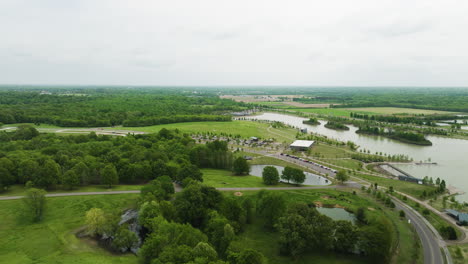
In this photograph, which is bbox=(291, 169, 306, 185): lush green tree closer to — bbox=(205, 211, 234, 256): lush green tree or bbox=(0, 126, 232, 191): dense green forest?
bbox=(0, 126, 232, 191): dense green forest

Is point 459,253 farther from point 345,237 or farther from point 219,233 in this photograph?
point 219,233

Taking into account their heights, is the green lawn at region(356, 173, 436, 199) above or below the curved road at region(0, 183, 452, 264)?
above

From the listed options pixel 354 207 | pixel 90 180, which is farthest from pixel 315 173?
pixel 90 180

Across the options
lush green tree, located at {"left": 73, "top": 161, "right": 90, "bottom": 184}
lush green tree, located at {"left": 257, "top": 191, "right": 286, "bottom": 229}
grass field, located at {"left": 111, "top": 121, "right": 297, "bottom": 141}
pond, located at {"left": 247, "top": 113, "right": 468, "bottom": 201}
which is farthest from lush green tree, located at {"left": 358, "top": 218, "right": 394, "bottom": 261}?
grass field, located at {"left": 111, "top": 121, "right": 297, "bottom": 141}

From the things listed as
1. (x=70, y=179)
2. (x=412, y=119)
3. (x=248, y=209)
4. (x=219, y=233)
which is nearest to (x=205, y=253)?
(x=219, y=233)

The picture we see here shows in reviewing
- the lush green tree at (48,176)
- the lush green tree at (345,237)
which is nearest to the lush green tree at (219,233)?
the lush green tree at (345,237)

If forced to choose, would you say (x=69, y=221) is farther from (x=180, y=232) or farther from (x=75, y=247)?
(x=180, y=232)

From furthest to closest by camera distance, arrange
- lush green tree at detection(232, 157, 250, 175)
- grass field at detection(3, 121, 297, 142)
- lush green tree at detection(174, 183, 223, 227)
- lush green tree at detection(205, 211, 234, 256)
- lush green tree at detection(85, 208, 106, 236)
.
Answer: grass field at detection(3, 121, 297, 142), lush green tree at detection(232, 157, 250, 175), lush green tree at detection(174, 183, 223, 227), lush green tree at detection(85, 208, 106, 236), lush green tree at detection(205, 211, 234, 256)
